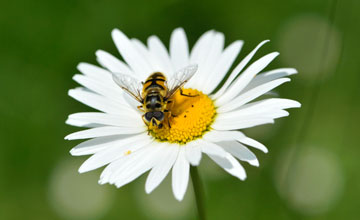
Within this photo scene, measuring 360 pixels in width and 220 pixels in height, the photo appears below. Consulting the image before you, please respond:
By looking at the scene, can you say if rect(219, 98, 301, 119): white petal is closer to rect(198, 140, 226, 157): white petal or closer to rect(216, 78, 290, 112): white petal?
rect(216, 78, 290, 112): white petal

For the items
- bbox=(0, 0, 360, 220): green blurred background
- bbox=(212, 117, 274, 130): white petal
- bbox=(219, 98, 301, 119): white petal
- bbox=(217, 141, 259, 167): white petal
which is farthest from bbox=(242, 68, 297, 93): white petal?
bbox=(0, 0, 360, 220): green blurred background

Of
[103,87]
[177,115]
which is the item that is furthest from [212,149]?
[103,87]

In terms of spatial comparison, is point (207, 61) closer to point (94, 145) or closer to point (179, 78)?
point (179, 78)

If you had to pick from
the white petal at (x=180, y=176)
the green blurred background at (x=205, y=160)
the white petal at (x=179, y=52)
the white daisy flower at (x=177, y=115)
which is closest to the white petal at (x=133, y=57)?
the white daisy flower at (x=177, y=115)

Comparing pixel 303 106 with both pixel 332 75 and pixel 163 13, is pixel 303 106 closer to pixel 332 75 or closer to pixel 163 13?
pixel 332 75

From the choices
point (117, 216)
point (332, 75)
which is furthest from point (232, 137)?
point (332, 75)
